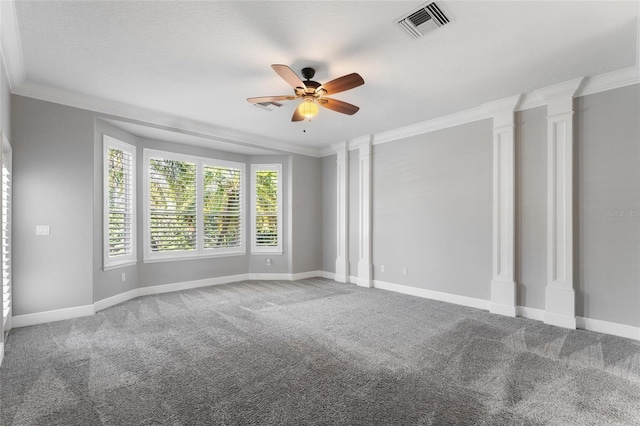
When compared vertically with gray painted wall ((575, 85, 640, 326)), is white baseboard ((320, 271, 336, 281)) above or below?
below

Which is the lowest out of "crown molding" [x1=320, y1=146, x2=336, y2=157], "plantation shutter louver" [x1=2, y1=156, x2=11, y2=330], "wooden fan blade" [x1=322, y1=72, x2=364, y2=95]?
"plantation shutter louver" [x1=2, y1=156, x2=11, y2=330]

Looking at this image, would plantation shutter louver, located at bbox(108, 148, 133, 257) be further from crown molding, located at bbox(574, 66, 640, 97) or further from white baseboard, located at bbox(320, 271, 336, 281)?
crown molding, located at bbox(574, 66, 640, 97)

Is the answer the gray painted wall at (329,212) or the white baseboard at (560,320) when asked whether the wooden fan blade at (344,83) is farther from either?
the gray painted wall at (329,212)

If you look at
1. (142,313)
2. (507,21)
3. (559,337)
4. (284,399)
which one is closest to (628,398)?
(559,337)

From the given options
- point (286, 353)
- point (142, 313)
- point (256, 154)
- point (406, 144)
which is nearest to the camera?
point (286, 353)

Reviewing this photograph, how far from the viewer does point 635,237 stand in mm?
3531

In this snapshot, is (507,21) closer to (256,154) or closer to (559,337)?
(559,337)

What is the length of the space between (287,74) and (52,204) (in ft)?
11.0

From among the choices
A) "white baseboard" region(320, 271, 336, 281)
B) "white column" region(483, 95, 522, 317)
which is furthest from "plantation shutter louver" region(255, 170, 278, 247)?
"white column" region(483, 95, 522, 317)

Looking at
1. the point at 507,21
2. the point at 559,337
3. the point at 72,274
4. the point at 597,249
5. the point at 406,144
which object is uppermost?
the point at 507,21

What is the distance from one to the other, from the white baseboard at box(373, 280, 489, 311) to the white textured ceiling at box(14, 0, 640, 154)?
285 centimetres

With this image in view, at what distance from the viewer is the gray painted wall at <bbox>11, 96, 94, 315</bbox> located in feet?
12.4

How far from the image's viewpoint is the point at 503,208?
4.44 meters

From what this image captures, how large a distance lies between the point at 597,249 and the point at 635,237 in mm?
352
